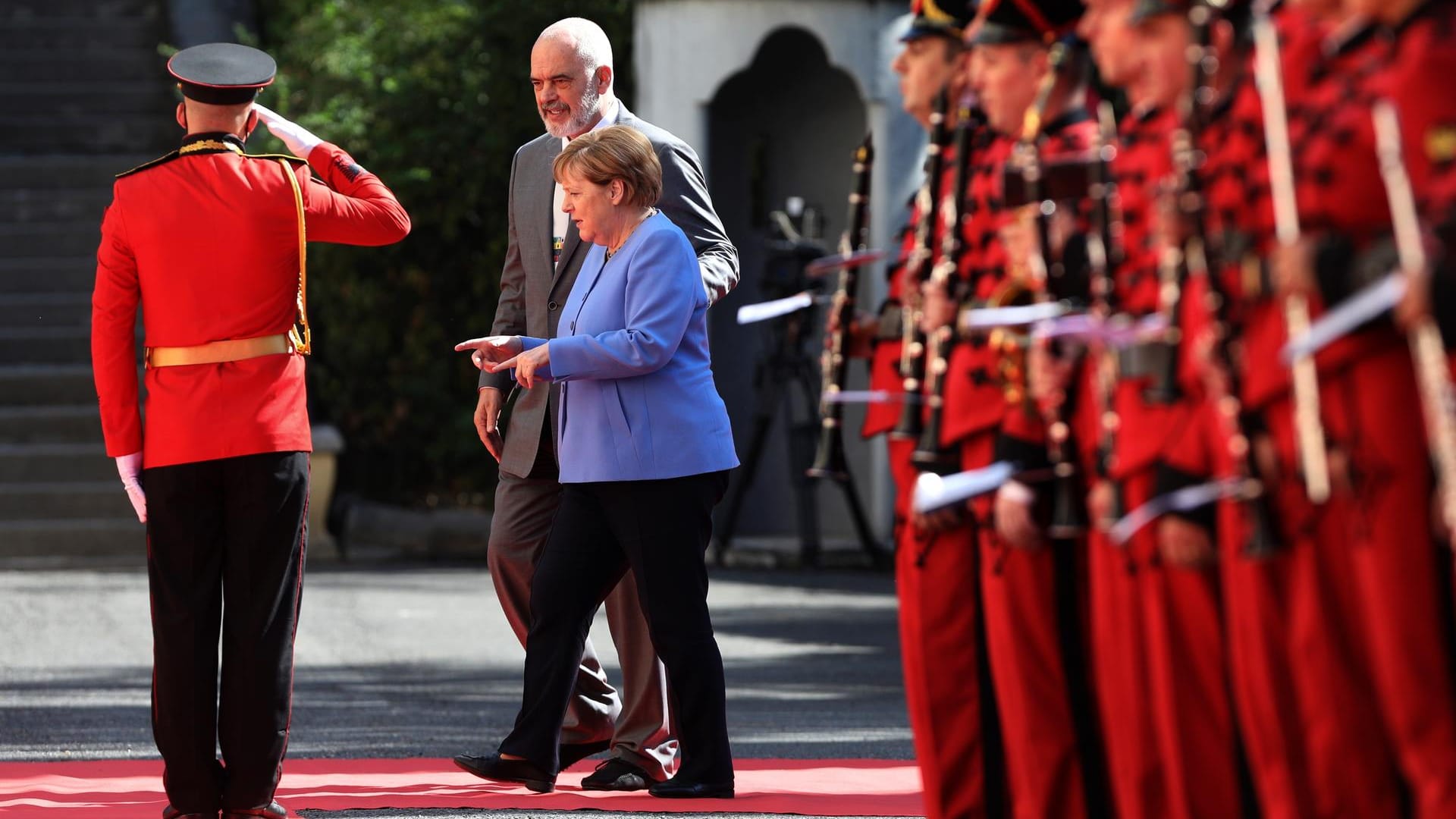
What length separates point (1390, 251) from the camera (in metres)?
3.26

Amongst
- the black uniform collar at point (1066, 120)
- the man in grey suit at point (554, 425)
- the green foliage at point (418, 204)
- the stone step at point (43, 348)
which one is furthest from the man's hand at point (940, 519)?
the stone step at point (43, 348)

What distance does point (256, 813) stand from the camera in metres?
5.34

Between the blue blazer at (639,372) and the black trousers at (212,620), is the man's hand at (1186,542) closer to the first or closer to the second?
the blue blazer at (639,372)

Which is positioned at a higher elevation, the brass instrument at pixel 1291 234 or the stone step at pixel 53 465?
the brass instrument at pixel 1291 234

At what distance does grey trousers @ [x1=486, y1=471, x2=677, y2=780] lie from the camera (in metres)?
6.11

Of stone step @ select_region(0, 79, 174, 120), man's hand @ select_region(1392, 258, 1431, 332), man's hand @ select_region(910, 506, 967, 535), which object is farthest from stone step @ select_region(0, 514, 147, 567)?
man's hand @ select_region(1392, 258, 1431, 332)

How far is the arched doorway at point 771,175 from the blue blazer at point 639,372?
900 cm

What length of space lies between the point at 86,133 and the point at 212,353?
12.8 meters

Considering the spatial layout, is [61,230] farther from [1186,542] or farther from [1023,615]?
[1186,542]

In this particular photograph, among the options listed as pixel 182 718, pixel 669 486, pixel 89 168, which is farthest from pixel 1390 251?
pixel 89 168

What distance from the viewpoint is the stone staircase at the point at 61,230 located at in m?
14.3

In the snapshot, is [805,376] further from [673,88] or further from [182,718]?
[182,718]

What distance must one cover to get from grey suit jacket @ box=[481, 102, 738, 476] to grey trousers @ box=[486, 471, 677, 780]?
0.37ft

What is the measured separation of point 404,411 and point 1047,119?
11.9 metres
